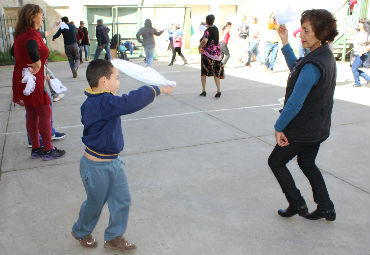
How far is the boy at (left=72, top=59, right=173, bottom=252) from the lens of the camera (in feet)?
7.39

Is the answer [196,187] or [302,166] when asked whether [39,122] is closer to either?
[196,187]

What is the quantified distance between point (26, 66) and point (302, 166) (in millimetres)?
3106

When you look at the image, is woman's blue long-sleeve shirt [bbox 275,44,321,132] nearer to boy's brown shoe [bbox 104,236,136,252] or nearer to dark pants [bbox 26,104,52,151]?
boy's brown shoe [bbox 104,236,136,252]

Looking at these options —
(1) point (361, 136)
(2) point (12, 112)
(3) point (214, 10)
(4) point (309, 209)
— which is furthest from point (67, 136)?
(3) point (214, 10)

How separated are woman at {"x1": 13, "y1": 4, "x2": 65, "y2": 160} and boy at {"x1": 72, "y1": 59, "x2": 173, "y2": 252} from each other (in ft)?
6.64

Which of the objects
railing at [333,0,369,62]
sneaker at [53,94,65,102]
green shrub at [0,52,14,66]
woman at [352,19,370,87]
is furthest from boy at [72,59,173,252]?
green shrub at [0,52,14,66]

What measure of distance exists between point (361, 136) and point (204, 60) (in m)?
3.53

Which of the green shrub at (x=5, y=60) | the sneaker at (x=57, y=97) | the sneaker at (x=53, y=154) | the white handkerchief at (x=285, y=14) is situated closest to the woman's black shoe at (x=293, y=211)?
the white handkerchief at (x=285, y=14)

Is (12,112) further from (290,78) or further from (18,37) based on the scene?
(290,78)

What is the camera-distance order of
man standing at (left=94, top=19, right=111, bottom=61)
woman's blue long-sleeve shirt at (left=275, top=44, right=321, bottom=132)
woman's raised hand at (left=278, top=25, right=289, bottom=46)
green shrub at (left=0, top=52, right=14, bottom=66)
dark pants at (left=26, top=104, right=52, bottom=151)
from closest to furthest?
woman's blue long-sleeve shirt at (left=275, top=44, right=321, bottom=132) → woman's raised hand at (left=278, top=25, right=289, bottom=46) → dark pants at (left=26, top=104, right=52, bottom=151) → man standing at (left=94, top=19, right=111, bottom=61) → green shrub at (left=0, top=52, right=14, bottom=66)

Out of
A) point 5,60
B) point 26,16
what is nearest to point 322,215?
point 26,16

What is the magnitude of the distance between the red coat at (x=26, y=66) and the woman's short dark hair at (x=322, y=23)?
292cm

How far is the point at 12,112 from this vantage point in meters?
7.02

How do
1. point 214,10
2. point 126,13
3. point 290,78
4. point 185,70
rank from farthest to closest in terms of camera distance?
point 214,10
point 126,13
point 185,70
point 290,78
